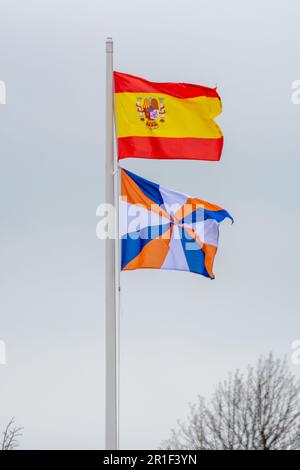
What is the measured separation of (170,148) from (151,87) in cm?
111

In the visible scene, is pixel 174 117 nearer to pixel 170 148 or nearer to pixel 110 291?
pixel 170 148

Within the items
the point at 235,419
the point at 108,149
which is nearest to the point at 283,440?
the point at 235,419

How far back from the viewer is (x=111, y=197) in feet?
68.2

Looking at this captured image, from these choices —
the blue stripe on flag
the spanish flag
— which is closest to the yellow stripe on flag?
the spanish flag

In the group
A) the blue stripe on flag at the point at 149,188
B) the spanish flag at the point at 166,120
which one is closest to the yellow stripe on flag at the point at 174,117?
the spanish flag at the point at 166,120

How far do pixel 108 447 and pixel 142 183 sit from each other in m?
4.54

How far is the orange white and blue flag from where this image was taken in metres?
20.7

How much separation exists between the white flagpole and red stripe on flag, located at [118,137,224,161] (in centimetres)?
32

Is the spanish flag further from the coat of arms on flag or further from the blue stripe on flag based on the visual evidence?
the blue stripe on flag

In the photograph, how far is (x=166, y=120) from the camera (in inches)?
829

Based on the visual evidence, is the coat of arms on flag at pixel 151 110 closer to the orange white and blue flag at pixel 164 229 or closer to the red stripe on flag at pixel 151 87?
the red stripe on flag at pixel 151 87

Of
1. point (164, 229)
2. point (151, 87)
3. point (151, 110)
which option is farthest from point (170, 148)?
point (164, 229)
